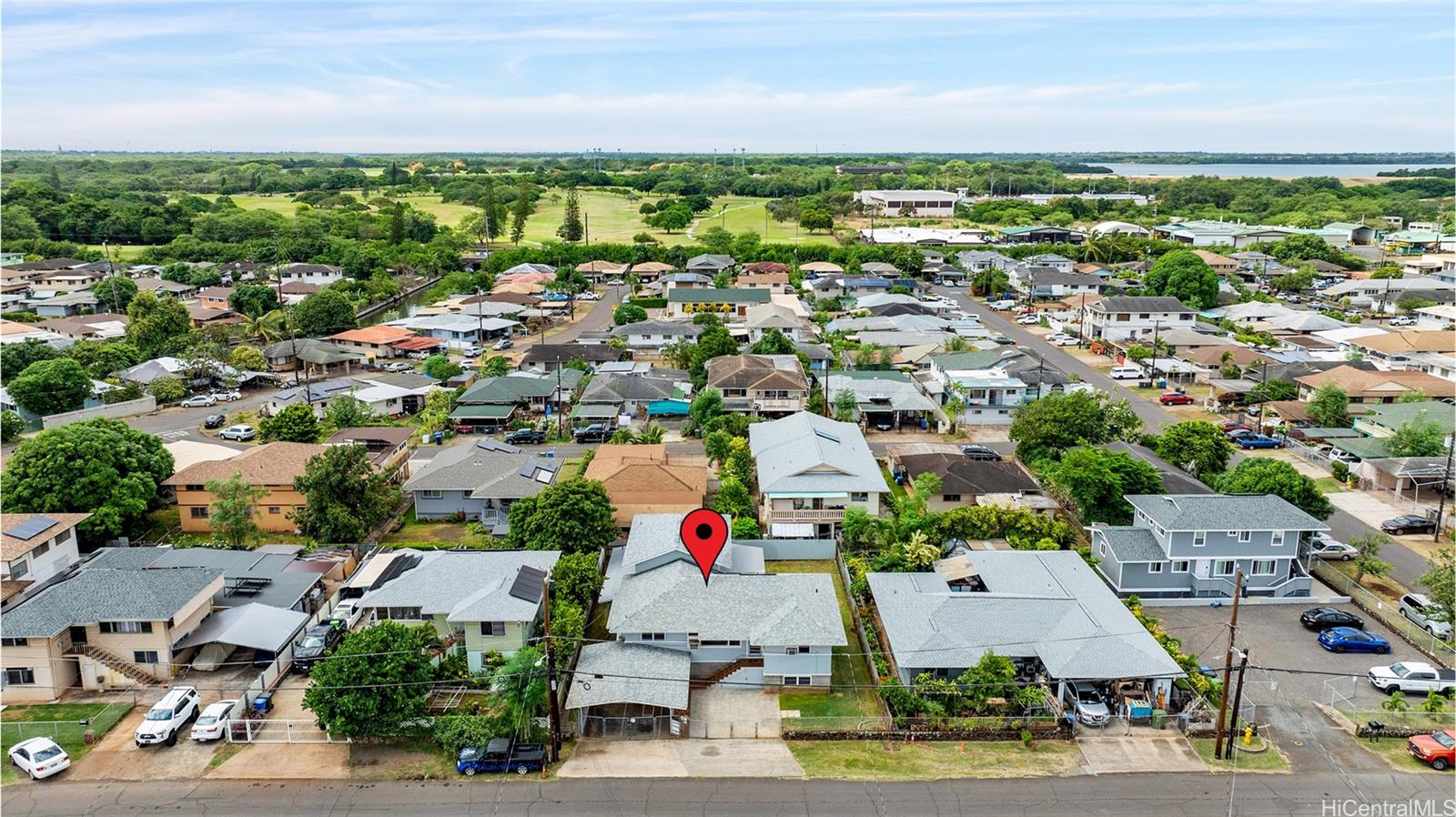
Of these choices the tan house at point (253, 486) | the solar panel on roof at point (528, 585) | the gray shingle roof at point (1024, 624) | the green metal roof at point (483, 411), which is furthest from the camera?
the green metal roof at point (483, 411)

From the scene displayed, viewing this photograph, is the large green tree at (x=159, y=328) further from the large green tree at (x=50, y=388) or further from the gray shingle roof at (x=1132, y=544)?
the gray shingle roof at (x=1132, y=544)

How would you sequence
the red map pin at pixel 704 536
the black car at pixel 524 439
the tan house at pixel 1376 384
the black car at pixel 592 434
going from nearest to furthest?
1. the red map pin at pixel 704 536
2. the black car at pixel 524 439
3. the black car at pixel 592 434
4. the tan house at pixel 1376 384

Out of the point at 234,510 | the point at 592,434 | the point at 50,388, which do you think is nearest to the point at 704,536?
the point at 234,510

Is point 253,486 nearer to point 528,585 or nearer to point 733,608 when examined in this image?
point 528,585

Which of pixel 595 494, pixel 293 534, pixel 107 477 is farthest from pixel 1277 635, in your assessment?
pixel 107 477

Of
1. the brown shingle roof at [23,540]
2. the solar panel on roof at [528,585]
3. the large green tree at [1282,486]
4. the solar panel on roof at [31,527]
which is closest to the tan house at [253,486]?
the brown shingle roof at [23,540]

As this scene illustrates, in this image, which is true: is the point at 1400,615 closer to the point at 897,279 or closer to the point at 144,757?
the point at 144,757

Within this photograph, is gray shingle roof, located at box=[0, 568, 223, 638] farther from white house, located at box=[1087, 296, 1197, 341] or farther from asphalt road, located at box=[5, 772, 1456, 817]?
white house, located at box=[1087, 296, 1197, 341]
